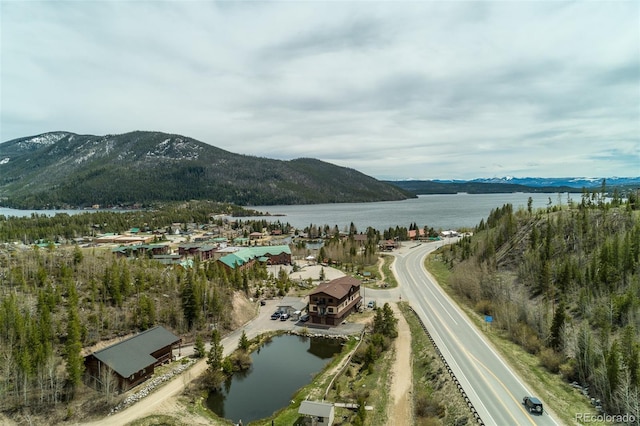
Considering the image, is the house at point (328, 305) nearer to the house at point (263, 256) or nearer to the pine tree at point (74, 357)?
the pine tree at point (74, 357)

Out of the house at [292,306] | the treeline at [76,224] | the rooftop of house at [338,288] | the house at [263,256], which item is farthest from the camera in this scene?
the treeline at [76,224]

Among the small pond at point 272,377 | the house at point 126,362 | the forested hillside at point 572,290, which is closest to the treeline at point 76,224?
the house at point 126,362

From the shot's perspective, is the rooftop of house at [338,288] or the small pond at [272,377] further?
the rooftop of house at [338,288]

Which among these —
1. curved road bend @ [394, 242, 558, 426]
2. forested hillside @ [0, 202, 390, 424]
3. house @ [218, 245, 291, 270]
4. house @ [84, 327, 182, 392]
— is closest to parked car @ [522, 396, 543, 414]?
curved road bend @ [394, 242, 558, 426]

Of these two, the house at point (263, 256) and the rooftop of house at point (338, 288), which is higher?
the rooftop of house at point (338, 288)

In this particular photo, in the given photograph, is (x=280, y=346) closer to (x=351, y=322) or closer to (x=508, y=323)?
(x=351, y=322)

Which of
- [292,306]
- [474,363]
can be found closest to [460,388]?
[474,363]

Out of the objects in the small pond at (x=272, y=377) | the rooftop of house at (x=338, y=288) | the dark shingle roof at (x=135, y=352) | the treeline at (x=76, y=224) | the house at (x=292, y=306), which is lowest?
the small pond at (x=272, y=377)

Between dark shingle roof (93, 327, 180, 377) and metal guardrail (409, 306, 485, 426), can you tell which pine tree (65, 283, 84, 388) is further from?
metal guardrail (409, 306, 485, 426)
